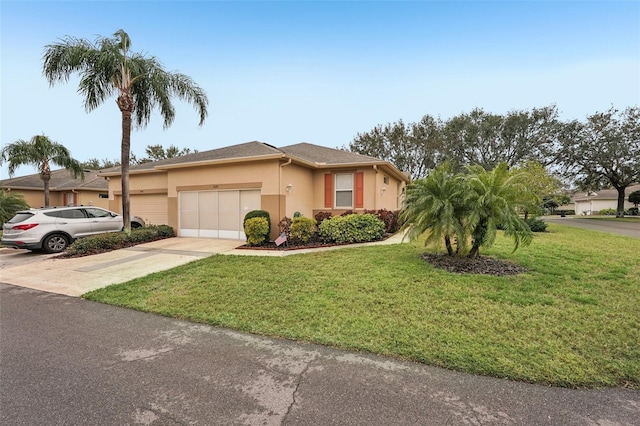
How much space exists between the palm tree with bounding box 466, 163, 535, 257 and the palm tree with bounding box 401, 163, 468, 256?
0.25 m

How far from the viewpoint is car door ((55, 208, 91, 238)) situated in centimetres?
1032

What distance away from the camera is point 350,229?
9992 millimetres

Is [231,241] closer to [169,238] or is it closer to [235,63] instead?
[169,238]

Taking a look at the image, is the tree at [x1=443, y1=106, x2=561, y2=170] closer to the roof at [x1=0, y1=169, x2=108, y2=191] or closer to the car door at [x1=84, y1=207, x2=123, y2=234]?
the car door at [x1=84, y1=207, x2=123, y2=234]

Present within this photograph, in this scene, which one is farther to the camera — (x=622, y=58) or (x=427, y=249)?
(x=622, y=58)

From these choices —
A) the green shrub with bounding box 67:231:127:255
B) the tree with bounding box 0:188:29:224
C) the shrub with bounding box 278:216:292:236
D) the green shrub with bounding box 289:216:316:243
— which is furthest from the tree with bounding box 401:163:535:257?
the tree with bounding box 0:188:29:224

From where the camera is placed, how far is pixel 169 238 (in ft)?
40.7

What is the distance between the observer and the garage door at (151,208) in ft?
46.2

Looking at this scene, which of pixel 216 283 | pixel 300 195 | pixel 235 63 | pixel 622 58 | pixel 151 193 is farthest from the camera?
pixel 151 193

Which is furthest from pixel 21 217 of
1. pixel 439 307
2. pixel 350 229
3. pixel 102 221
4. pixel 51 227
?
pixel 439 307

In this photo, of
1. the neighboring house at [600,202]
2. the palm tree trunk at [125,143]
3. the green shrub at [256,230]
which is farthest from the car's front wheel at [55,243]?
the neighboring house at [600,202]

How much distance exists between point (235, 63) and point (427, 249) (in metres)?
12.0

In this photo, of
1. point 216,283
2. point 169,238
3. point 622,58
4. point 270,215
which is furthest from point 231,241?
point 622,58

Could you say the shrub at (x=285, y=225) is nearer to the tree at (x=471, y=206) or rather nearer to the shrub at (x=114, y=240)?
the tree at (x=471, y=206)
